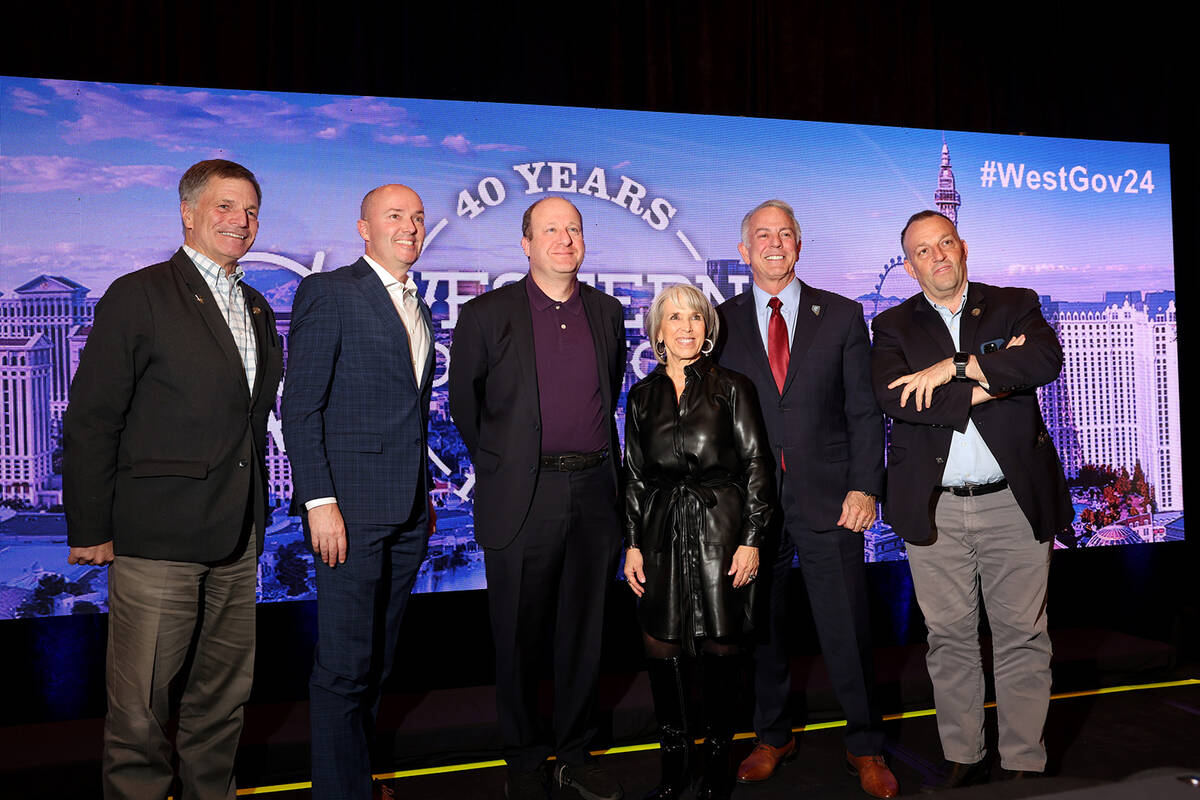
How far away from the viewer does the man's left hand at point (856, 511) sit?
2900 mm

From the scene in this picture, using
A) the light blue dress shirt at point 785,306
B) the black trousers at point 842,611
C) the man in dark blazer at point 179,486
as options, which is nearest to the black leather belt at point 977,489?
the black trousers at point 842,611

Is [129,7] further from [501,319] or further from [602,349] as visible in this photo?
[602,349]

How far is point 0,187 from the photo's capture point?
3.29 metres

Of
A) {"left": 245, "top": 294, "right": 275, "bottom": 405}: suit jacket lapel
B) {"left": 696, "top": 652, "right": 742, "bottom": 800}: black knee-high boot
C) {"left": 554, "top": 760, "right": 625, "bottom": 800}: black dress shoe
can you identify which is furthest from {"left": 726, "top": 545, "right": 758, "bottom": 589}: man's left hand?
{"left": 245, "top": 294, "right": 275, "bottom": 405}: suit jacket lapel

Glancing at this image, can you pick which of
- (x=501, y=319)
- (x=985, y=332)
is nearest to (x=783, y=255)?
(x=985, y=332)

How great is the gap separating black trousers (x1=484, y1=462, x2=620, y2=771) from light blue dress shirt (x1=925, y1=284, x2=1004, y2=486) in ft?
3.54

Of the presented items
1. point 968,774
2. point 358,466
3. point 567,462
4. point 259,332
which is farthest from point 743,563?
point 259,332

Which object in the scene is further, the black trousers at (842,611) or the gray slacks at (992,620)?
the black trousers at (842,611)

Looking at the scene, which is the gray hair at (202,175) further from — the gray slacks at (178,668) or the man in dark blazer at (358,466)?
the gray slacks at (178,668)

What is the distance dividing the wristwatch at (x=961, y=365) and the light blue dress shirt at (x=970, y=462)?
15 cm

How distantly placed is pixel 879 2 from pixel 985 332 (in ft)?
8.96

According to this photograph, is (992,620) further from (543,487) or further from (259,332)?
(259,332)

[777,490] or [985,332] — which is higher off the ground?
[985,332]

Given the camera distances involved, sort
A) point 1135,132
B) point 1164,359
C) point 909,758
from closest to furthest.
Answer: point 909,758, point 1164,359, point 1135,132
